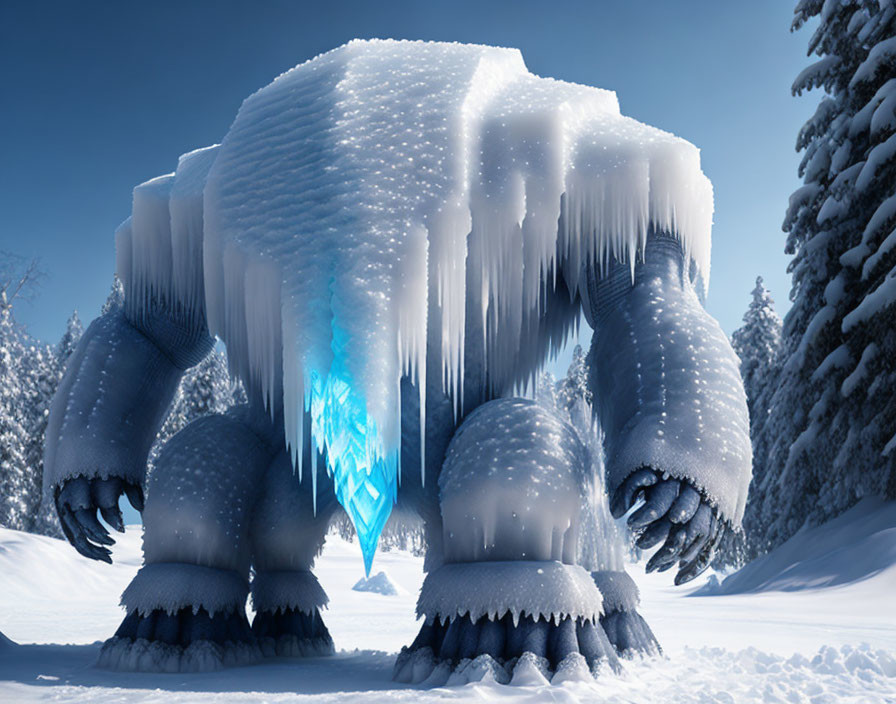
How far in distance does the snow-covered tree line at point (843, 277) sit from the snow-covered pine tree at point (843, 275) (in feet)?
0.04

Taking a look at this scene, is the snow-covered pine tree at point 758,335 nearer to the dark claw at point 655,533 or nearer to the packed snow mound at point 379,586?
the packed snow mound at point 379,586

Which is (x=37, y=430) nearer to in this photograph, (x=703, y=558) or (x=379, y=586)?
(x=379, y=586)

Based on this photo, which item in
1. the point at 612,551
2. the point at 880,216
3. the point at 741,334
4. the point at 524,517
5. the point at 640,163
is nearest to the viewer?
the point at 524,517

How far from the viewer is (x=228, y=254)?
2.65m

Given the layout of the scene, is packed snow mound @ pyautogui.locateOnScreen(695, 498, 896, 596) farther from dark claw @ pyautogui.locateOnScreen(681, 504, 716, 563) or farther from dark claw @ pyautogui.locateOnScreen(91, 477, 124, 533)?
dark claw @ pyautogui.locateOnScreen(91, 477, 124, 533)

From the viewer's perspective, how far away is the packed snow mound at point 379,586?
11.4 metres

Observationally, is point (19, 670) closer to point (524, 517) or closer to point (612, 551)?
point (524, 517)

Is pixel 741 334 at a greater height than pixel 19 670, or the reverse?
pixel 741 334

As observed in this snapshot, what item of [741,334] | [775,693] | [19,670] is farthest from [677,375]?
[741,334]

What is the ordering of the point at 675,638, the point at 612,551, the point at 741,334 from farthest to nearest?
the point at 741,334 < the point at 675,638 < the point at 612,551

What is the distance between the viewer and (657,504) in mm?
2215

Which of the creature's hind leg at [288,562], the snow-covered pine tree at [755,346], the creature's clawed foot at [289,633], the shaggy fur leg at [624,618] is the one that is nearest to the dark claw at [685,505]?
the shaggy fur leg at [624,618]

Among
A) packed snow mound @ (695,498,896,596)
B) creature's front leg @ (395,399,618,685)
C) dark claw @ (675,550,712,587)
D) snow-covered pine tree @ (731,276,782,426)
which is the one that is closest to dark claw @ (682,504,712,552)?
dark claw @ (675,550,712,587)

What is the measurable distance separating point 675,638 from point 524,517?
1836 mm
